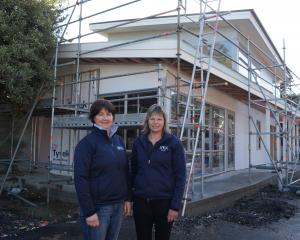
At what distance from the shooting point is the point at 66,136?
38.2ft

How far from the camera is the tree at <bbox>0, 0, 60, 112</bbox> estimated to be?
8.16m

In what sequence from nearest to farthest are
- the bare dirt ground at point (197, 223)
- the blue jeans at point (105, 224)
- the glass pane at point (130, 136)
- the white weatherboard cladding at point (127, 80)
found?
the blue jeans at point (105, 224), the bare dirt ground at point (197, 223), the white weatherboard cladding at point (127, 80), the glass pane at point (130, 136)

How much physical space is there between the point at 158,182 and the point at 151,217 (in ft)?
1.18

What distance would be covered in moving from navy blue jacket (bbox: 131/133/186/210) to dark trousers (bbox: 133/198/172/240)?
60 mm

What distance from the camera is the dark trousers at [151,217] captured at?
3.78 metres

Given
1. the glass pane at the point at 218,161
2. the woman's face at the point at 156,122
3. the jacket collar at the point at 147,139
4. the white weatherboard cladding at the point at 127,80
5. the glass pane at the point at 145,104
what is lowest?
the glass pane at the point at 218,161

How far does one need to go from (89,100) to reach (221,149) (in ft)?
17.0

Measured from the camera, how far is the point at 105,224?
351cm

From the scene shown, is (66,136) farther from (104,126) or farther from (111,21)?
(104,126)

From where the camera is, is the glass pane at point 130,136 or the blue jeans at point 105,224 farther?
the glass pane at point 130,136

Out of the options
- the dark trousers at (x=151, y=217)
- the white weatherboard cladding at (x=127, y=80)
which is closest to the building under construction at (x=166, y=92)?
the white weatherboard cladding at (x=127, y=80)

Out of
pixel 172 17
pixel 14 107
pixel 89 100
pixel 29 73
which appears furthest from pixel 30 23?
pixel 172 17

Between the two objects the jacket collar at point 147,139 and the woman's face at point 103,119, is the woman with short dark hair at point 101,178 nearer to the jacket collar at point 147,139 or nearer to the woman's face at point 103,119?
the woman's face at point 103,119

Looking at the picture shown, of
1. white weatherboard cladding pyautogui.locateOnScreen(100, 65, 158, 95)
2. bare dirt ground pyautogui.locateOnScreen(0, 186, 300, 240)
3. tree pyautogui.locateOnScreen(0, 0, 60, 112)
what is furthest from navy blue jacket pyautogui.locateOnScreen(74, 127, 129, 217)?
white weatherboard cladding pyautogui.locateOnScreen(100, 65, 158, 95)
